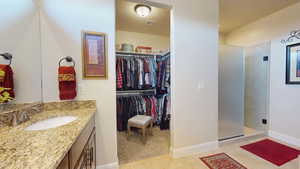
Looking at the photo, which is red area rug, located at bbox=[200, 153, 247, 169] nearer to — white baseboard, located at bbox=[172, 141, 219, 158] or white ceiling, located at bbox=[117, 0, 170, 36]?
white baseboard, located at bbox=[172, 141, 219, 158]

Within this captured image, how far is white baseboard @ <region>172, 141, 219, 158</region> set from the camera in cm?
191

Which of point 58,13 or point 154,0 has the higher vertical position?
point 154,0

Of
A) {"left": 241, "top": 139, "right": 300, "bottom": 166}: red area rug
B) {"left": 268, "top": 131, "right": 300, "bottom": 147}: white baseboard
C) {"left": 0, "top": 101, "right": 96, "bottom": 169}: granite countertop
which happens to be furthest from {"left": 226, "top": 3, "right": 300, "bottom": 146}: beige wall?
{"left": 0, "top": 101, "right": 96, "bottom": 169}: granite countertop

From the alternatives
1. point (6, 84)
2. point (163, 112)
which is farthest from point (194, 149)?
point (6, 84)

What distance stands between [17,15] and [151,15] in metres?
2.07

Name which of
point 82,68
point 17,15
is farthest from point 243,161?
point 17,15

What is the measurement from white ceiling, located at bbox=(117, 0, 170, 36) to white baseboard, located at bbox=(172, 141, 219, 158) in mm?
2517

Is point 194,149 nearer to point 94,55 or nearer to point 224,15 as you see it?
point 94,55

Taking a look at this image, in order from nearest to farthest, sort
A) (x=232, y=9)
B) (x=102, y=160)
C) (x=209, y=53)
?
(x=102, y=160), (x=209, y=53), (x=232, y=9)

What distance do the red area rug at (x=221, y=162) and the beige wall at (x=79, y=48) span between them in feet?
4.34

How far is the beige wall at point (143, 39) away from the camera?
3.35 m

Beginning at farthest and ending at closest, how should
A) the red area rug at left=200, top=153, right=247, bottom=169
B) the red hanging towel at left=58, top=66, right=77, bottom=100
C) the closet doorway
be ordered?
the closet doorway → the red area rug at left=200, top=153, right=247, bottom=169 → the red hanging towel at left=58, top=66, right=77, bottom=100

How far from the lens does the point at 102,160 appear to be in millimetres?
1621

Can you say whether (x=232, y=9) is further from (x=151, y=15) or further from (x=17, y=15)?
(x=17, y=15)
